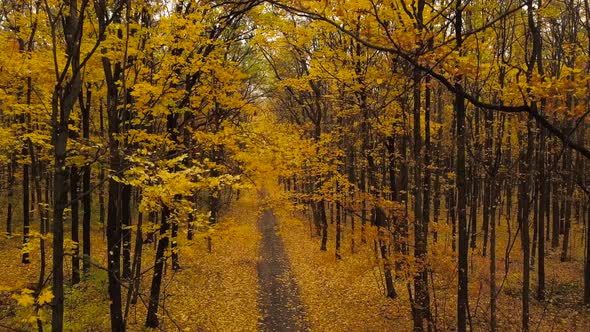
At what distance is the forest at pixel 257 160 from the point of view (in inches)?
239

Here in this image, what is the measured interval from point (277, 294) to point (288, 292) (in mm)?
510

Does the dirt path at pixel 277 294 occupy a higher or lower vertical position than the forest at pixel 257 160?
lower

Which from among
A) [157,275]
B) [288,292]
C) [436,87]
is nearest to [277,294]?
[288,292]

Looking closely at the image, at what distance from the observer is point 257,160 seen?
10430 mm

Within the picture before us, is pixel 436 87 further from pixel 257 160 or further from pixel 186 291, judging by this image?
pixel 186 291

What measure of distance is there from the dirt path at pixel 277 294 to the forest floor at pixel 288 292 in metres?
0.05

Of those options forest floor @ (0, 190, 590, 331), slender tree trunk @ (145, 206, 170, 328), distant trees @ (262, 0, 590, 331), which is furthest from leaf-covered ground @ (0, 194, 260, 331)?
distant trees @ (262, 0, 590, 331)

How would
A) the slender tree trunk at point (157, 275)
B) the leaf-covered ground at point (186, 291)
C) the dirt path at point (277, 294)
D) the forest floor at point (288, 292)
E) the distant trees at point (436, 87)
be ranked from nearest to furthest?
1. the distant trees at point (436, 87)
2. the slender tree trunk at point (157, 275)
3. the leaf-covered ground at point (186, 291)
4. the forest floor at point (288, 292)
5. the dirt path at point (277, 294)

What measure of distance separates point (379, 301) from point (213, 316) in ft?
20.8

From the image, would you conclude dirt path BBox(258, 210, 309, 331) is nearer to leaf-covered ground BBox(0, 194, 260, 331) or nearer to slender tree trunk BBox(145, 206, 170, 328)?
leaf-covered ground BBox(0, 194, 260, 331)

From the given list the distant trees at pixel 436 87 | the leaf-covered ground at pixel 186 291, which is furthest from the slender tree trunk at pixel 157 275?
the distant trees at pixel 436 87

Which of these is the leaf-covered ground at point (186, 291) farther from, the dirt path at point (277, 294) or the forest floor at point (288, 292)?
the dirt path at point (277, 294)

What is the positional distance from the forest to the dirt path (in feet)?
0.35

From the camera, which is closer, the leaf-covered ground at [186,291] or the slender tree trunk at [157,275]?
the slender tree trunk at [157,275]
